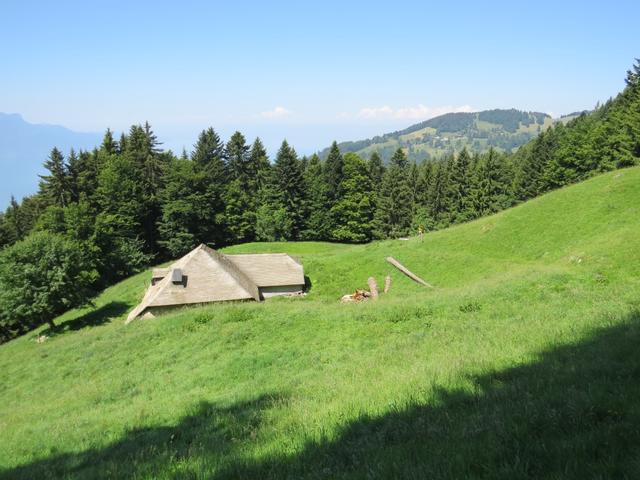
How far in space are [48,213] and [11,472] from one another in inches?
2217

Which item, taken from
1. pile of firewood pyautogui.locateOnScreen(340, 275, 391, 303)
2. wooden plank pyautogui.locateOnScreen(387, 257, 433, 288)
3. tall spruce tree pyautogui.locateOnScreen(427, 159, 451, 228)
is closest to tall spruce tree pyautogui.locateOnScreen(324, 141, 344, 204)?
tall spruce tree pyautogui.locateOnScreen(427, 159, 451, 228)

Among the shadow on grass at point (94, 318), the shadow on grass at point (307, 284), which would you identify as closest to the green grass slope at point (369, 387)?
the shadow on grass at point (94, 318)

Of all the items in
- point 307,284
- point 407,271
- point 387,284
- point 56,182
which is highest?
point 56,182

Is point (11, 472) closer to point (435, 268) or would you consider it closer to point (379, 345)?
point (379, 345)

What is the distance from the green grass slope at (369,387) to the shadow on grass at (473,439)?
0.11ft

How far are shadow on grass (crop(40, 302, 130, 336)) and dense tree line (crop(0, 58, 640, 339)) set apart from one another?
15.0 meters

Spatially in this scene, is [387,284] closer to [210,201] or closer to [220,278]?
[220,278]

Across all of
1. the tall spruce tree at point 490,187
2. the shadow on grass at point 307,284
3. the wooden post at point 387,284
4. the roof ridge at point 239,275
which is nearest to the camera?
the wooden post at point 387,284

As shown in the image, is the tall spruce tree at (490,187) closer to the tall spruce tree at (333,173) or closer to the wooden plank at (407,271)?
the tall spruce tree at (333,173)

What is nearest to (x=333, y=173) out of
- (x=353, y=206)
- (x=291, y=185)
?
(x=353, y=206)

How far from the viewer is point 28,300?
37812 millimetres

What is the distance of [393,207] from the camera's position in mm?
81125

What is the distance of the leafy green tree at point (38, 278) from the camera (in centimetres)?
3753

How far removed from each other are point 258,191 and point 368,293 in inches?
2224
